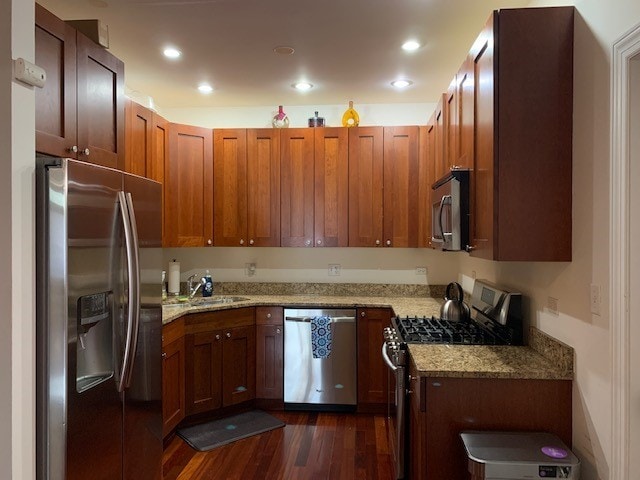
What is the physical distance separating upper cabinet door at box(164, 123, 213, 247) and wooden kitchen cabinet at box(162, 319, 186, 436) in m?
0.82

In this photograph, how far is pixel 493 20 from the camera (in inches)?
70.3

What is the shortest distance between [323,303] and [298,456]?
1140 millimetres

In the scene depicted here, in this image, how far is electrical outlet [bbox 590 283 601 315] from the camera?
160 centimetres

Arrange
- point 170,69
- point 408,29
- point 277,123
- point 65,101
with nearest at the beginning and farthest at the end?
1. point 65,101
2. point 408,29
3. point 170,69
4. point 277,123

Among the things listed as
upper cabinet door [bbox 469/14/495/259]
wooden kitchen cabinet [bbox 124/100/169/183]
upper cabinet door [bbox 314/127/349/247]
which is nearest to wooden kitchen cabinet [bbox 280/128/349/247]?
upper cabinet door [bbox 314/127/349/247]

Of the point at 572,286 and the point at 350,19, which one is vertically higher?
the point at 350,19

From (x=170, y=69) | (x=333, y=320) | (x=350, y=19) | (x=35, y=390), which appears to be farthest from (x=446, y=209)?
(x=170, y=69)

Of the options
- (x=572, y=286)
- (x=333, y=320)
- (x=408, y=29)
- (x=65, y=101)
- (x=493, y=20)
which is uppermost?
(x=408, y=29)

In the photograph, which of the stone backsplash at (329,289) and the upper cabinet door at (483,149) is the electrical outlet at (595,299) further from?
the stone backsplash at (329,289)

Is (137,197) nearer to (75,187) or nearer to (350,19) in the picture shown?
(75,187)

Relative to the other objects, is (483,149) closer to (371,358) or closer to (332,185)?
(332,185)

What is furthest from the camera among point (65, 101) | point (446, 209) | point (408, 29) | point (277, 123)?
point (277, 123)

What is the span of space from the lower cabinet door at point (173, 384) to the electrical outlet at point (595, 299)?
2.37m

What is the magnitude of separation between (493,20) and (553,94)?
0.39 metres
